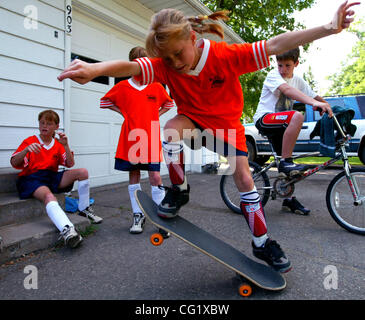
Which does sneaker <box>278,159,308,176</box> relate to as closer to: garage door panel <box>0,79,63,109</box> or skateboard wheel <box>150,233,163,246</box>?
skateboard wheel <box>150,233,163,246</box>

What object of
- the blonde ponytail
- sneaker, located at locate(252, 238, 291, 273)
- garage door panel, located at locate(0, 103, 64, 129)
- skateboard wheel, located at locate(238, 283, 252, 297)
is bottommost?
skateboard wheel, located at locate(238, 283, 252, 297)

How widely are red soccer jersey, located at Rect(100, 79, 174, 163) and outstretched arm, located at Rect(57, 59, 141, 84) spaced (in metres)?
1.20

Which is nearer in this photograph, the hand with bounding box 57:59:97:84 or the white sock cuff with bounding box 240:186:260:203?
the hand with bounding box 57:59:97:84

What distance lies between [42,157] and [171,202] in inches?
69.1

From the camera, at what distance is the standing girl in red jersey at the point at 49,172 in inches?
105

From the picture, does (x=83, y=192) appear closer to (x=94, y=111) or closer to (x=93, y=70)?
(x=93, y=70)

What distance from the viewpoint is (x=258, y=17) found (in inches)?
389

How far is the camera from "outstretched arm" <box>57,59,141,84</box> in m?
1.49

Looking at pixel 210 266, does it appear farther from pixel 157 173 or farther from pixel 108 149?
pixel 108 149

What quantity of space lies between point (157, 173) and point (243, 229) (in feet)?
3.69

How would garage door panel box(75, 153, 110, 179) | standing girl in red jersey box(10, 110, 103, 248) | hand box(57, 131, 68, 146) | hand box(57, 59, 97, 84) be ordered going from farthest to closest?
garage door panel box(75, 153, 110, 179) → hand box(57, 131, 68, 146) → standing girl in red jersey box(10, 110, 103, 248) → hand box(57, 59, 97, 84)

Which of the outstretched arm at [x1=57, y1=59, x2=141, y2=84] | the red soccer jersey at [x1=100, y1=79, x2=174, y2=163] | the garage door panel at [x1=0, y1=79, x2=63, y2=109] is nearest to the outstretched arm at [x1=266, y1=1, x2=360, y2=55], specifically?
the outstretched arm at [x1=57, y1=59, x2=141, y2=84]

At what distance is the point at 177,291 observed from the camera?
1871 mm
